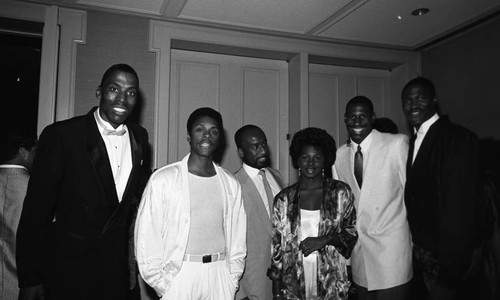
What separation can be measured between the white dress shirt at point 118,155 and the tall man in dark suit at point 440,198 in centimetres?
174

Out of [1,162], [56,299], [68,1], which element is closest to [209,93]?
[68,1]

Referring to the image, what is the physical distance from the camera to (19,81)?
4375 mm

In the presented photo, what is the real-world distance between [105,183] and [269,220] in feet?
3.65

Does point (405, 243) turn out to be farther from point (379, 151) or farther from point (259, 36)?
point (259, 36)

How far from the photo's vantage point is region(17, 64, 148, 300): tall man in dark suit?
1.87 m

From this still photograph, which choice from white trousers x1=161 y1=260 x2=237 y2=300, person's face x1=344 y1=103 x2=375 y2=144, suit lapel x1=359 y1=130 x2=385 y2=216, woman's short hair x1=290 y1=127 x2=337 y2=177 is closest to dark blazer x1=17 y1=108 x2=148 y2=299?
white trousers x1=161 y1=260 x2=237 y2=300

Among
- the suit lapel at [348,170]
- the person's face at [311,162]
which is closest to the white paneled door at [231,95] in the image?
the suit lapel at [348,170]

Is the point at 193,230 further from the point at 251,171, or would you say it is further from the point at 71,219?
the point at 251,171

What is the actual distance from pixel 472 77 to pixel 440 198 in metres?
2.93

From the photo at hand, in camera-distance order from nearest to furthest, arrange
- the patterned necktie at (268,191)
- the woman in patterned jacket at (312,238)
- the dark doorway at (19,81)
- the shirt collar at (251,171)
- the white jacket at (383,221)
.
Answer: the woman in patterned jacket at (312,238), the white jacket at (383,221), the patterned necktie at (268,191), the shirt collar at (251,171), the dark doorway at (19,81)

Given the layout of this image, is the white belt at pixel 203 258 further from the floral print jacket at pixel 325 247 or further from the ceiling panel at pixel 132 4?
the ceiling panel at pixel 132 4

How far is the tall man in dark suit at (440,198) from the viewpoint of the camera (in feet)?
6.70

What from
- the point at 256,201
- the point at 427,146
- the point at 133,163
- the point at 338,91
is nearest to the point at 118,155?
the point at 133,163

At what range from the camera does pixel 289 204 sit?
2336mm
